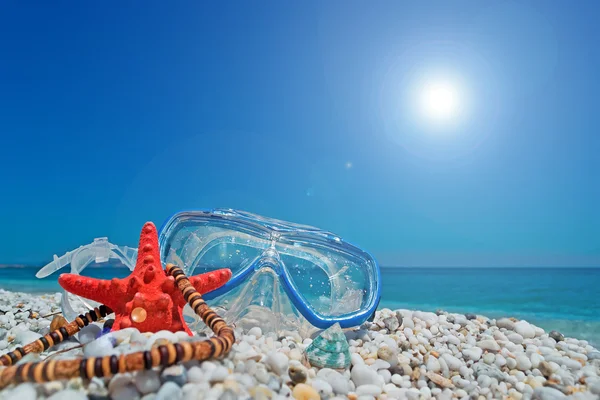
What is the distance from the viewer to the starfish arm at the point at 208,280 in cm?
310

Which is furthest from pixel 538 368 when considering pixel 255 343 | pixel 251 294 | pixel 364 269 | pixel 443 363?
pixel 251 294

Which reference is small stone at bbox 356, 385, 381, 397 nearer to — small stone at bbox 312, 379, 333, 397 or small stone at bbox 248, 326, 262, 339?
small stone at bbox 312, 379, 333, 397

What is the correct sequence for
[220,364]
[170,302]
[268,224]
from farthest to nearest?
[268,224] < [170,302] < [220,364]

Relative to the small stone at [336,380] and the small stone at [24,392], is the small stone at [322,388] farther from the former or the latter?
the small stone at [24,392]

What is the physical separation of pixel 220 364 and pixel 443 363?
2.08 metres

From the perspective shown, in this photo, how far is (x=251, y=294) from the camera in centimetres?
413

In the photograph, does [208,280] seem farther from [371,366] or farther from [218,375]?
[371,366]

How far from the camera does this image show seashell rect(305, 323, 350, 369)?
2844 mm

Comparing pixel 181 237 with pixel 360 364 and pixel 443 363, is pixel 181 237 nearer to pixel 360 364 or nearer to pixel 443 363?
pixel 360 364

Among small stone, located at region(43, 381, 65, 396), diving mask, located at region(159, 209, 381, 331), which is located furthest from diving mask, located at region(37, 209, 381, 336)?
small stone, located at region(43, 381, 65, 396)

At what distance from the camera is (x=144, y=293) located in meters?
2.83

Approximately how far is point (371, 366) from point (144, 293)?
186 cm

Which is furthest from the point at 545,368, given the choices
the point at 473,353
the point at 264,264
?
the point at 264,264

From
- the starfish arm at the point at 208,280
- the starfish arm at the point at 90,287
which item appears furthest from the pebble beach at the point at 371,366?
the starfish arm at the point at 208,280
